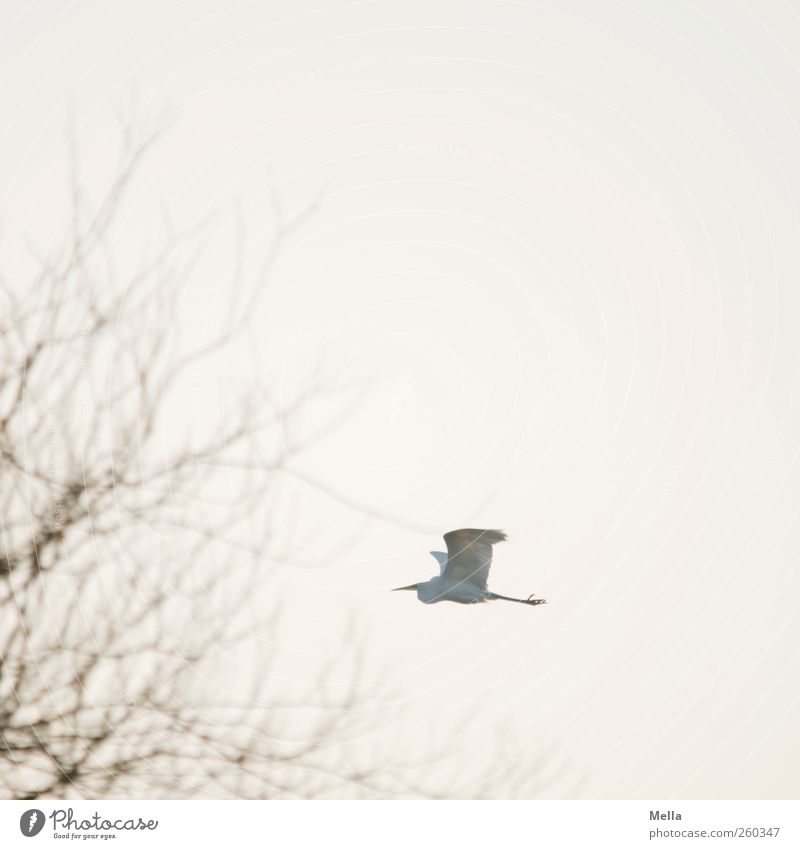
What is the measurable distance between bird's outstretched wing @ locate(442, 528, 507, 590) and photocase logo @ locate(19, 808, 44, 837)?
9.88 ft

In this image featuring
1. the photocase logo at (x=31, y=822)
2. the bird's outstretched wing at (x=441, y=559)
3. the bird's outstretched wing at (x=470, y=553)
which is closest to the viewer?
the photocase logo at (x=31, y=822)

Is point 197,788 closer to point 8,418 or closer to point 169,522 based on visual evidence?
point 169,522

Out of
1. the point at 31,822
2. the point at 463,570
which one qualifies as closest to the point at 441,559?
the point at 463,570

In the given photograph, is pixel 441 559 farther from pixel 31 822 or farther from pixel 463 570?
pixel 31 822

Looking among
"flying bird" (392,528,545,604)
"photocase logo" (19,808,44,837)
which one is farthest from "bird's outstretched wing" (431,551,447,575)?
"photocase logo" (19,808,44,837)

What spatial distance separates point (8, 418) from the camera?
8.02m

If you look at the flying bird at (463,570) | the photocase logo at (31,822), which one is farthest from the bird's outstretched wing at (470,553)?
the photocase logo at (31,822)

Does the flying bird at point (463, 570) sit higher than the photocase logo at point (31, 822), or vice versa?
the flying bird at point (463, 570)

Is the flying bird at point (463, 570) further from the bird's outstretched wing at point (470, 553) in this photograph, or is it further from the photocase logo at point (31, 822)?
the photocase logo at point (31, 822)

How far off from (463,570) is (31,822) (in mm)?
3177

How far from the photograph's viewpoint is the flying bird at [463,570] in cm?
918

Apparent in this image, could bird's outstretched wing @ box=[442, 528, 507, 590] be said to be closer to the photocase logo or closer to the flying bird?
the flying bird

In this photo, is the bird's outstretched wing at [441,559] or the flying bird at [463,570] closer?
the flying bird at [463,570]

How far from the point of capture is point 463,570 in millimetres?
9492
